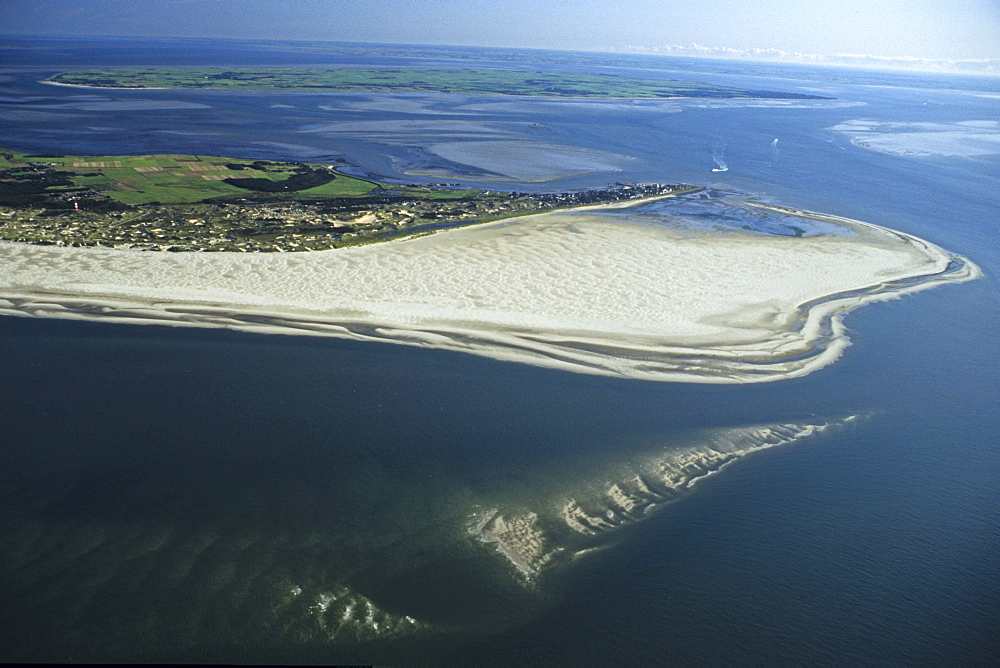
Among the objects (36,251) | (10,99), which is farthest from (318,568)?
(10,99)

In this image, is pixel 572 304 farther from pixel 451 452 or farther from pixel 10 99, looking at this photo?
pixel 10 99

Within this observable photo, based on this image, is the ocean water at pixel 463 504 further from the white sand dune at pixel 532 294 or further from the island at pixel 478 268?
the island at pixel 478 268

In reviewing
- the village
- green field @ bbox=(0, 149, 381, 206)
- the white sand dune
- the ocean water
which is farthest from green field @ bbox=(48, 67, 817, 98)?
the ocean water

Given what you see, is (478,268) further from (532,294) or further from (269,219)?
(269,219)

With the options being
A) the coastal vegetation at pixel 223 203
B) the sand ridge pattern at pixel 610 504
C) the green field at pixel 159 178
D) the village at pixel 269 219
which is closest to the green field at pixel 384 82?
the green field at pixel 159 178

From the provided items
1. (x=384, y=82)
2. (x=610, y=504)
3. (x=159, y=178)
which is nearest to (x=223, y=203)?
(x=159, y=178)

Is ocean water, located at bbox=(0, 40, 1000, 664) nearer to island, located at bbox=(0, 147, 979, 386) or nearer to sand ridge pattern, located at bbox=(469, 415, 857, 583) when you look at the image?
sand ridge pattern, located at bbox=(469, 415, 857, 583)
